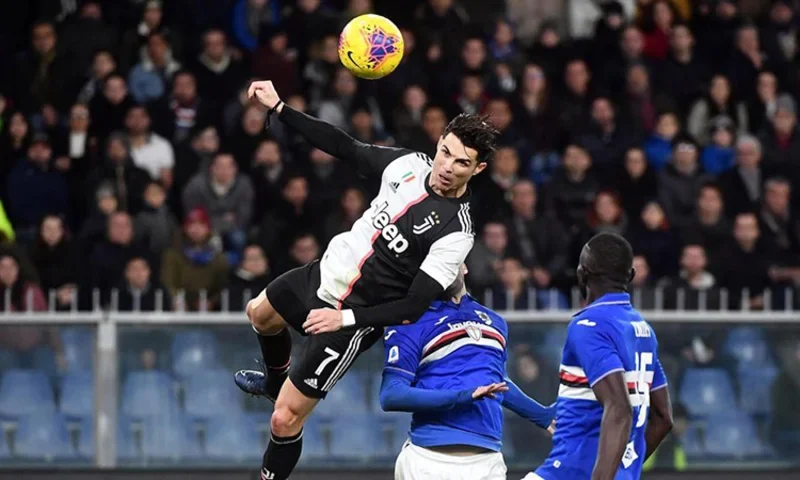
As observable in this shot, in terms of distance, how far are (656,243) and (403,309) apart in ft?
21.0

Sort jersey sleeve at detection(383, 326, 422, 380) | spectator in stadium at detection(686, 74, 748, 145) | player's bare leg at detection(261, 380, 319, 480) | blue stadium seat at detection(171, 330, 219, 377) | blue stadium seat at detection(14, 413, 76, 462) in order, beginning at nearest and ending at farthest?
jersey sleeve at detection(383, 326, 422, 380), player's bare leg at detection(261, 380, 319, 480), blue stadium seat at detection(14, 413, 76, 462), blue stadium seat at detection(171, 330, 219, 377), spectator in stadium at detection(686, 74, 748, 145)

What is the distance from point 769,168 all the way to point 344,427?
218 inches

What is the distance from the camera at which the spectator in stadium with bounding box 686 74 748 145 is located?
15.7m

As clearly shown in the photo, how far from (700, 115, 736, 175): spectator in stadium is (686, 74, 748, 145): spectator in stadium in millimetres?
377

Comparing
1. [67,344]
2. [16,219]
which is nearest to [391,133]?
[16,219]

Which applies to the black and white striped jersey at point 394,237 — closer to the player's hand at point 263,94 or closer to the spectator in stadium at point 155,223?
the player's hand at point 263,94

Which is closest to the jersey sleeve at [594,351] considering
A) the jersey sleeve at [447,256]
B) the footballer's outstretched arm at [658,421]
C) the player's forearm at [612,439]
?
the player's forearm at [612,439]

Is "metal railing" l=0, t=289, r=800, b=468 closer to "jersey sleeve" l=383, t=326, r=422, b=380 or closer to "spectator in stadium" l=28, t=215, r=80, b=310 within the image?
"spectator in stadium" l=28, t=215, r=80, b=310

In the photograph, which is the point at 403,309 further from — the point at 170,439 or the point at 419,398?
the point at 170,439

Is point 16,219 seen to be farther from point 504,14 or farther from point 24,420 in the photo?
point 504,14

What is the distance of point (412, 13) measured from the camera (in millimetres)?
16297

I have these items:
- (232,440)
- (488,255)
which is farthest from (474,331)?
(488,255)

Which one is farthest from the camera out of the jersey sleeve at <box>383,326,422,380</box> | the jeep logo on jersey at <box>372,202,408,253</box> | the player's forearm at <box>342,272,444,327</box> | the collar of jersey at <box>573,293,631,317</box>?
the jeep logo on jersey at <box>372,202,408,253</box>

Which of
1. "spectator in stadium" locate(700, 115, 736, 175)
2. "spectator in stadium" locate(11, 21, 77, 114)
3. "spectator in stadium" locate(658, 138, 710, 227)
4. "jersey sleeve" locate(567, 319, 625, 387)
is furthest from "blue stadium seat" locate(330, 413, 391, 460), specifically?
"spectator in stadium" locate(700, 115, 736, 175)
